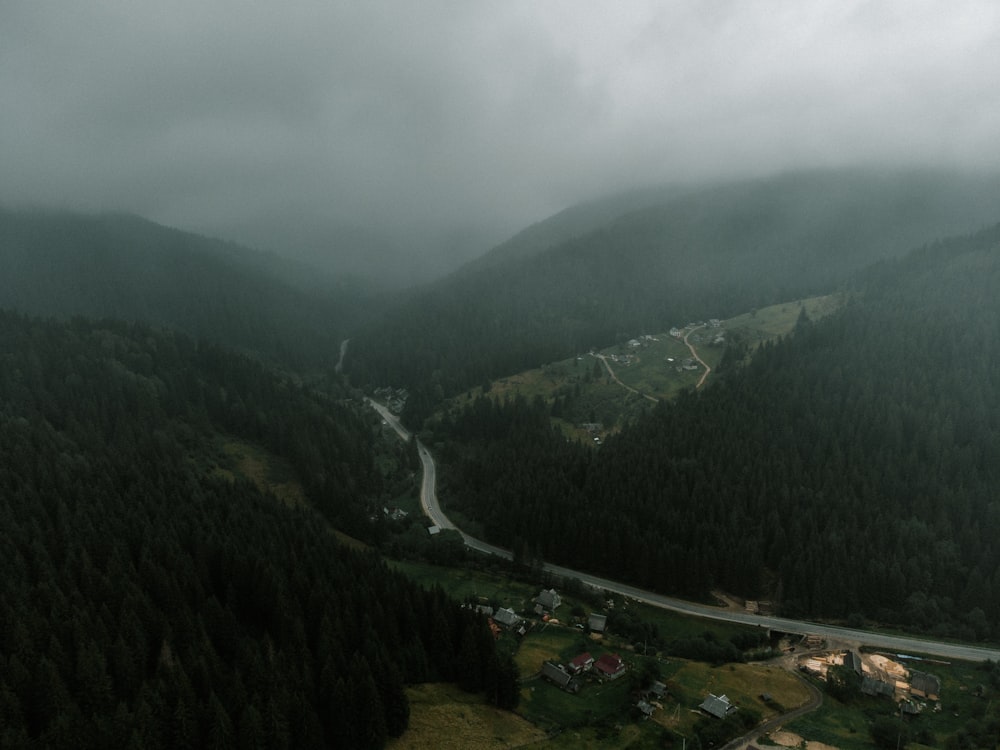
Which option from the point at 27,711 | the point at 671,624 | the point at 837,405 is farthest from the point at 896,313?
the point at 27,711

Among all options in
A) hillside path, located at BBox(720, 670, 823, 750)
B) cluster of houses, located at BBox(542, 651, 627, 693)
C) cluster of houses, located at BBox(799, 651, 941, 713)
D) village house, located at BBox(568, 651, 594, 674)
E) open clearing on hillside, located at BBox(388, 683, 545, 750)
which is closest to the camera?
open clearing on hillside, located at BBox(388, 683, 545, 750)

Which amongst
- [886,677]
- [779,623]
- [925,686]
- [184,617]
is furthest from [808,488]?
[184,617]

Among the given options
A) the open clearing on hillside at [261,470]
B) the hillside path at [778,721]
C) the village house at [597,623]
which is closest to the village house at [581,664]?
the village house at [597,623]

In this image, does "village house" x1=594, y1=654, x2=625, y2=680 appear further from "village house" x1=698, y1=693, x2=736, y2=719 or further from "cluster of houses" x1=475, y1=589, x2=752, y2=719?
"village house" x1=698, y1=693, x2=736, y2=719

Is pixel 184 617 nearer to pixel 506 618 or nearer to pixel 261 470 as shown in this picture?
pixel 506 618

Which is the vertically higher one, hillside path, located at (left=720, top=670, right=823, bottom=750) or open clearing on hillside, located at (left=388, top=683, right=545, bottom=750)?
open clearing on hillside, located at (left=388, top=683, right=545, bottom=750)

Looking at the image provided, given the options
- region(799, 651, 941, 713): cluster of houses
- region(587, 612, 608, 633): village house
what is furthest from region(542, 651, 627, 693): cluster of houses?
region(799, 651, 941, 713): cluster of houses

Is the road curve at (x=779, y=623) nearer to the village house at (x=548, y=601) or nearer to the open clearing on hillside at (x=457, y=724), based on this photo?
the village house at (x=548, y=601)
